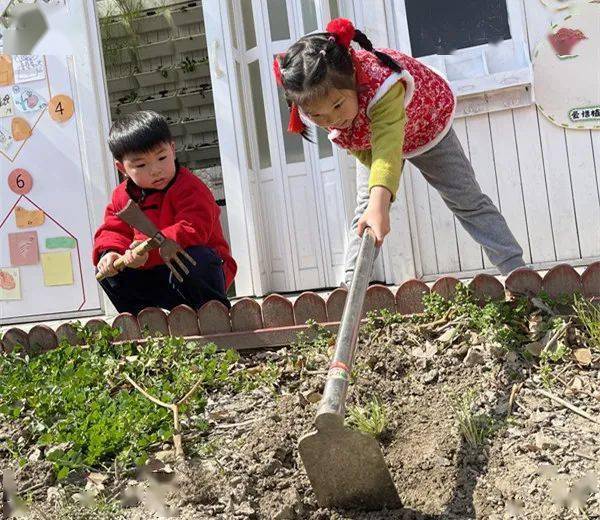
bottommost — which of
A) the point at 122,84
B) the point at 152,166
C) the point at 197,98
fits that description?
the point at 152,166

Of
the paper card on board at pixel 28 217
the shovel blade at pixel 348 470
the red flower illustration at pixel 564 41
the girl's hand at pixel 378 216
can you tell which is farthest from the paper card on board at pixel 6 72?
the shovel blade at pixel 348 470

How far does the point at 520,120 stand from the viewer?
4.21m

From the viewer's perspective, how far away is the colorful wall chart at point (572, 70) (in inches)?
161

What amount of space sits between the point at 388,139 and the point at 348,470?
3.39ft

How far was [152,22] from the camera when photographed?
7312mm

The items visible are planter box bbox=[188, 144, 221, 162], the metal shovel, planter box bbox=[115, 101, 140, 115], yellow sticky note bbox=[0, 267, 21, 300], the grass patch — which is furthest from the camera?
planter box bbox=[115, 101, 140, 115]

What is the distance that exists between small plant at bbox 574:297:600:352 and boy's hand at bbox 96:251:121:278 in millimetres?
1624

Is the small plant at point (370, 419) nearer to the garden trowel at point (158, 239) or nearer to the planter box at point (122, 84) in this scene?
the garden trowel at point (158, 239)

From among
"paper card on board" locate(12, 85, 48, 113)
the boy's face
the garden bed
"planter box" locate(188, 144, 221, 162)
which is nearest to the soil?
the garden bed

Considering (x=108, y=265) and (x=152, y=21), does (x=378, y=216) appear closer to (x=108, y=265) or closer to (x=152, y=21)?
(x=108, y=265)

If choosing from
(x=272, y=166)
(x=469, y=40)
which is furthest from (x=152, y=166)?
(x=469, y=40)

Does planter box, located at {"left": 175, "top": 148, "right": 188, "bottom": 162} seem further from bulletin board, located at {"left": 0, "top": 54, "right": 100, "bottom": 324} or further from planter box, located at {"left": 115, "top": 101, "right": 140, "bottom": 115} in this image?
bulletin board, located at {"left": 0, "top": 54, "right": 100, "bottom": 324}

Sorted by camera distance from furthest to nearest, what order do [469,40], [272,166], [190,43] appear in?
[190,43] → [272,166] → [469,40]

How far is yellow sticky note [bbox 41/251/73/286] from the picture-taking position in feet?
15.7
